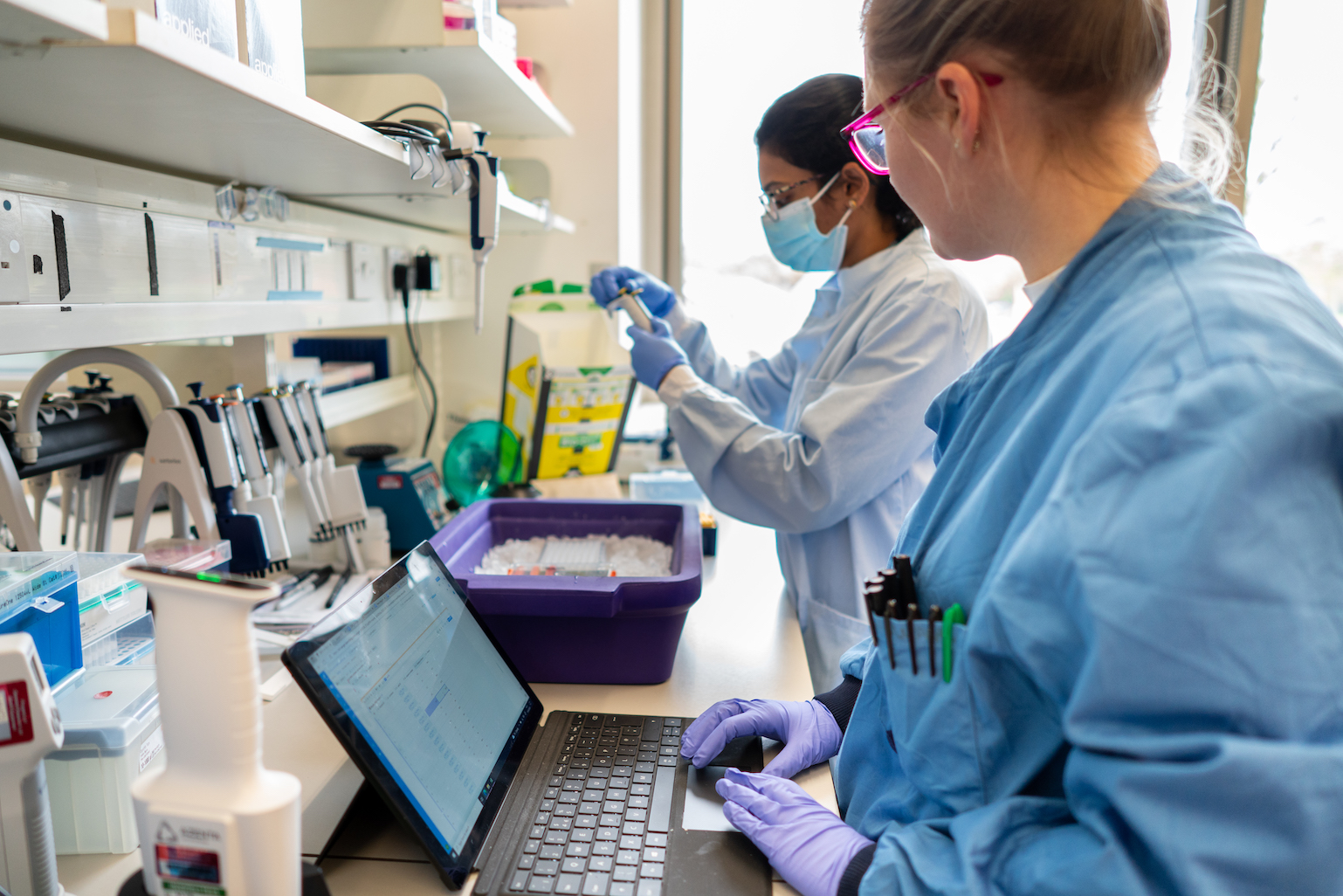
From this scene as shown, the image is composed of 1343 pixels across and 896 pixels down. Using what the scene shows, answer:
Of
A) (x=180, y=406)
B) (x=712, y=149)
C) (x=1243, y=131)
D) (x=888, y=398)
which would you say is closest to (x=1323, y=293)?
(x=1243, y=131)

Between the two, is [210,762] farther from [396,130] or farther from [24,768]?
[396,130]

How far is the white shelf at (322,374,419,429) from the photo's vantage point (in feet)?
5.92

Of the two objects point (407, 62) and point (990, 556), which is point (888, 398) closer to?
point (990, 556)

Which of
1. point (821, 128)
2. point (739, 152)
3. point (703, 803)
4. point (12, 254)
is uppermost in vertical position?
point (739, 152)

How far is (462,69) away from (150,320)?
83 centimetres

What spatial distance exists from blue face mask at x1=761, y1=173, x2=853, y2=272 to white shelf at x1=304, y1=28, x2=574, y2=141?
597 millimetres

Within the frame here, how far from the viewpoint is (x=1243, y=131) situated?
8.51 ft

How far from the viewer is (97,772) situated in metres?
0.74

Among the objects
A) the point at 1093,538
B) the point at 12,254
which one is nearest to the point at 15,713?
the point at 12,254

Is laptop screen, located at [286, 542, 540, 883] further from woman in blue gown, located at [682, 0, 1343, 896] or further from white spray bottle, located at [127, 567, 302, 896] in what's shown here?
woman in blue gown, located at [682, 0, 1343, 896]

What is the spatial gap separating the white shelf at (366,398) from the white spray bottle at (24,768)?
1.17 meters

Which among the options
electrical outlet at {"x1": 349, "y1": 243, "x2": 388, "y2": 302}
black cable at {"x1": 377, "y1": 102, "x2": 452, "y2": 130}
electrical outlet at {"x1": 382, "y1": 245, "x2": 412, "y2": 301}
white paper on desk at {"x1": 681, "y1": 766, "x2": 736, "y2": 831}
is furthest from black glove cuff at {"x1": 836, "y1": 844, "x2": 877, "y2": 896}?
electrical outlet at {"x1": 382, "y1": 245, "x2": 412, "y2": 301}

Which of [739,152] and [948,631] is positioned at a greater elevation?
[739,152]

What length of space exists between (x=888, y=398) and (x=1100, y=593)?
0.81 metres
